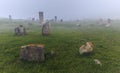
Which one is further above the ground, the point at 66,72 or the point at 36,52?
the point at 36,52

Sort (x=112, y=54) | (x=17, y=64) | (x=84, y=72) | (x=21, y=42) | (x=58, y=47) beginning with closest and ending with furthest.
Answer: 1. (x=84, y=72)
2. (x=17, y=64)
3. (x=112, y=54)
4. (x=58, y=47)
5. (x=21, y=42)

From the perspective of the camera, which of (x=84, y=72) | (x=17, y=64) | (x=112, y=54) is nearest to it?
(x=84, y=72)

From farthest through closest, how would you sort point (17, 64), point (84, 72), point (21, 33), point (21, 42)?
point (21, 33) → point (21, 42) → point (17, 64) → point (84, 72)

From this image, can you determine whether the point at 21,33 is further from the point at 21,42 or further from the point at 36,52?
the point at 36,52

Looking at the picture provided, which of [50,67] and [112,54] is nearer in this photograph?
[50,67]

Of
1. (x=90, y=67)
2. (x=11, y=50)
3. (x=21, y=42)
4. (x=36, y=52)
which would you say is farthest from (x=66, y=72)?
(x=21, y=42)

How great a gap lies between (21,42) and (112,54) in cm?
2039

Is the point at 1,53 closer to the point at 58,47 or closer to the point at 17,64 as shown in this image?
the point at 17,64

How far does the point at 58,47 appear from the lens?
146ft

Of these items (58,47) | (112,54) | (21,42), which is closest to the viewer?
(112,54)

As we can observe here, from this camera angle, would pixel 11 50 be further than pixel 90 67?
Yes

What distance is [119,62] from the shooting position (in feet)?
123

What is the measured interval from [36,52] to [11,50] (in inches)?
316

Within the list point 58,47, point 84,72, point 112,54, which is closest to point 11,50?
point 58,47
